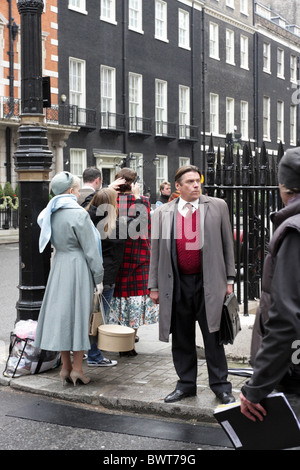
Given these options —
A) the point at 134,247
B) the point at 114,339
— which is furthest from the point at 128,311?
the point at 114,339

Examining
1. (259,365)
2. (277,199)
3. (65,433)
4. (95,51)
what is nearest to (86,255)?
(65,433)

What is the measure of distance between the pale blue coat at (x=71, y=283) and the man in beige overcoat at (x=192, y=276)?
0.69 meters

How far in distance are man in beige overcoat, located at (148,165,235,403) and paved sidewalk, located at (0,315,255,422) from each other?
→ 0.14m

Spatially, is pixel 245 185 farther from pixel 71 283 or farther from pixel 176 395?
pixel 176 395

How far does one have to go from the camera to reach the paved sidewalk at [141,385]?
4.99 m

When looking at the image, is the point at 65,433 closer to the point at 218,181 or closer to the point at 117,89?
the point at 218,181

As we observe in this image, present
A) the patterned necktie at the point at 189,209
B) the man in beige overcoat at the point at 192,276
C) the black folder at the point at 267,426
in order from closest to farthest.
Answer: the black folder at the point at 267,426 < the man in beige overcoat at the point at 192,276 < the patterned necktie at the point at 189,209

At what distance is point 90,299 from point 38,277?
102 cm

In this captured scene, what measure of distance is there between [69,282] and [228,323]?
4.83 ft

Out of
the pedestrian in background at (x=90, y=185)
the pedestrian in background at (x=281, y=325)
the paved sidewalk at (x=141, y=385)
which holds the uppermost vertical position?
the pedestrian in background at (x=90, y=185)

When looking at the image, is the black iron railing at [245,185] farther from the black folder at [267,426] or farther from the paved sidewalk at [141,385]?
the black folder at [267,426]

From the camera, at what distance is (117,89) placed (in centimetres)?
2903

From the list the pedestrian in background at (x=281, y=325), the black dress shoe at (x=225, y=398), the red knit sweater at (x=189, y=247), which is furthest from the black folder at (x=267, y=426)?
the red knit sweater at (x=189, y=247)
